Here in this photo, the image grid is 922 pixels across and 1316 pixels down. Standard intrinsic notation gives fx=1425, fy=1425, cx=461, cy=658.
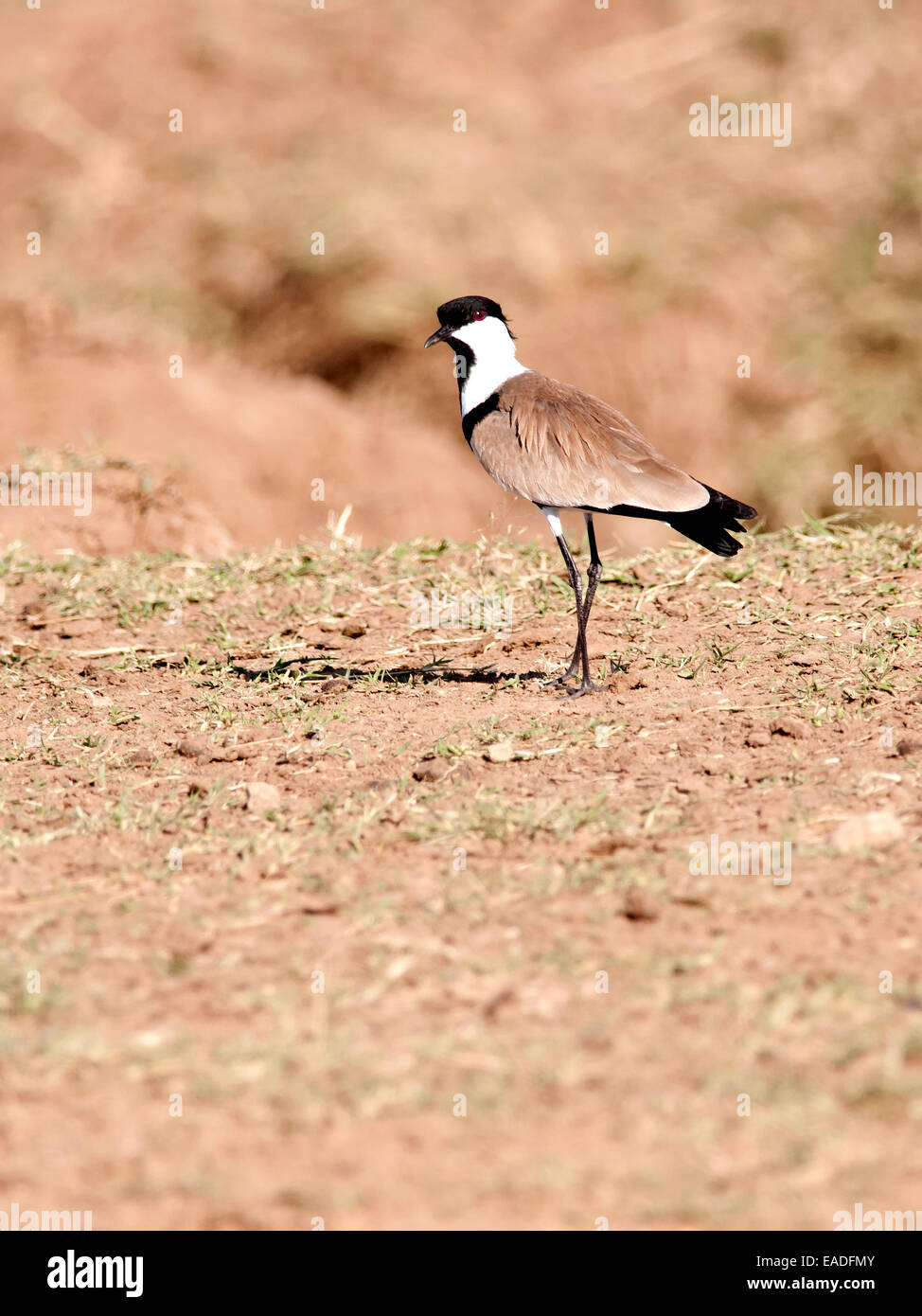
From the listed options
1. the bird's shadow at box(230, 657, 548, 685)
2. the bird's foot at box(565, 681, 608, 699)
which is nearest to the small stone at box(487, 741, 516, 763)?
the bird's foot at box(565, 681, 608, 699)

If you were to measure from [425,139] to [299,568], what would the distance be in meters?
7.02

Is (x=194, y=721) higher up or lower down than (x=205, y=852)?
higher up

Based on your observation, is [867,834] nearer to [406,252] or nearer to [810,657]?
[810,657]

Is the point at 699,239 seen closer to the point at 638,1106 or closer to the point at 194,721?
the point at 194,721

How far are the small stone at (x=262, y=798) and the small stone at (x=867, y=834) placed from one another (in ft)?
5.14

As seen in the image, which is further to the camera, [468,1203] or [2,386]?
[2,386]

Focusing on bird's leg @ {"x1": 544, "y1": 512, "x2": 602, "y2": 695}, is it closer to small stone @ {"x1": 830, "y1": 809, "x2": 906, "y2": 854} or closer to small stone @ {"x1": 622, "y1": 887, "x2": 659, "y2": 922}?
small stone @ {"x1": 830, "y1": 809, "x2": 906, "y2": 854}

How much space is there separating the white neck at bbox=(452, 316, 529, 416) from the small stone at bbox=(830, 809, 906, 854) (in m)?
2.51

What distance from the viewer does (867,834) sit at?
3623mm

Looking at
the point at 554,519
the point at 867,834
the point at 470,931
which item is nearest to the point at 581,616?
the point at 554,519

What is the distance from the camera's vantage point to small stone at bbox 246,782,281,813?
4102mm

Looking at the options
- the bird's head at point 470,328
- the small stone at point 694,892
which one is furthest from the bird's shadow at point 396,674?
the small stone at point 694,892
